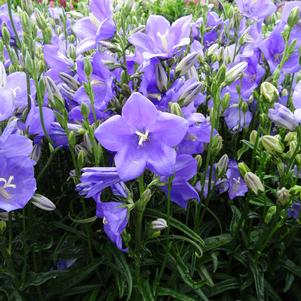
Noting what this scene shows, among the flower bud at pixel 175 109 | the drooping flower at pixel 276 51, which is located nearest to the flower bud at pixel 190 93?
the flower bud at pixel 175 109

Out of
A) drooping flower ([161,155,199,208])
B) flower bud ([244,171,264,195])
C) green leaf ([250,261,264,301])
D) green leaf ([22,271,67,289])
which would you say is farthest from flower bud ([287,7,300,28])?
green leaf ([22,271,67,289])

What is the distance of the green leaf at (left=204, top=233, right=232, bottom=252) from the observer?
1.93m

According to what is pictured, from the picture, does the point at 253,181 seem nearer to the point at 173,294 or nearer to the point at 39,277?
the point at 173,294

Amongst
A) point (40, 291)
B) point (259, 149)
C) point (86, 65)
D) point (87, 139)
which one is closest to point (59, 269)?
point (40, 291)

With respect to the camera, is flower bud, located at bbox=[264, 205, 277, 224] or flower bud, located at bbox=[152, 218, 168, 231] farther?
flower bud, located at bbox=[264, 205, 277, 224]

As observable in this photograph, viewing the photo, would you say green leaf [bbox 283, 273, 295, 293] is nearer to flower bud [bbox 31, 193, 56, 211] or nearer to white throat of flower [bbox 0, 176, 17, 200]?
flower bud [bbox 31, 193, 56, 211]

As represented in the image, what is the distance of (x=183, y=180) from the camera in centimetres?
167

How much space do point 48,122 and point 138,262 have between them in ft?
2.08

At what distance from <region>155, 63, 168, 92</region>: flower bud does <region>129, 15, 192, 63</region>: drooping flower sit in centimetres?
4

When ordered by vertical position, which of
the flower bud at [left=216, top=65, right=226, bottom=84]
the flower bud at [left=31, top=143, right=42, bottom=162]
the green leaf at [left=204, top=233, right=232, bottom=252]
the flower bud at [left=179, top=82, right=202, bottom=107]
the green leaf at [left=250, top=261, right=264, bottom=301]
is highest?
the flower bud at [left=216, top=65, right=226, bottom=84]

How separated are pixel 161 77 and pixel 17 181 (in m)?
0.62

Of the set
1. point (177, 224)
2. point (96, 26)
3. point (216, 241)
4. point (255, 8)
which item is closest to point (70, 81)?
point (96, 26)

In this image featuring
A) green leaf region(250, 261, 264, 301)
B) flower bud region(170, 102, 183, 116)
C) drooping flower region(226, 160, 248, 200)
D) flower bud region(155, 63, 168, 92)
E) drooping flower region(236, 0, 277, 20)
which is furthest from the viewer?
drooping flower region(236, 0, 277, 20)

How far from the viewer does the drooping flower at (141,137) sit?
1415 millimetres
